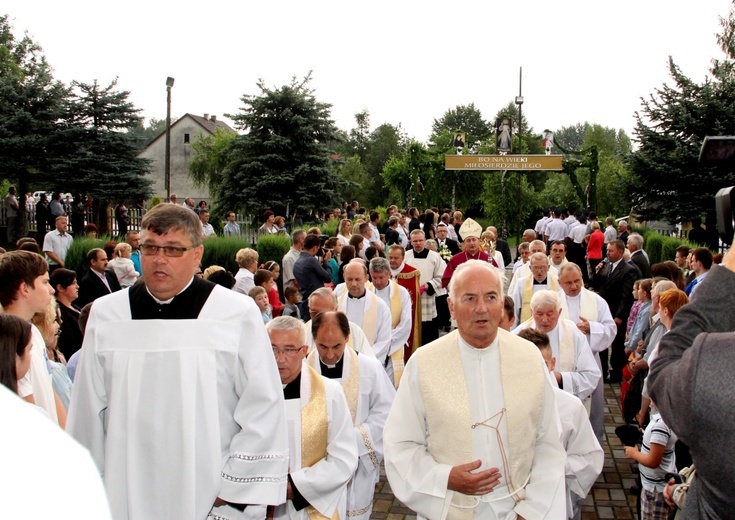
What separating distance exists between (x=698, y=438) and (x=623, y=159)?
1024 inches

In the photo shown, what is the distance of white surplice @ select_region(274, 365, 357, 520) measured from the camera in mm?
3893

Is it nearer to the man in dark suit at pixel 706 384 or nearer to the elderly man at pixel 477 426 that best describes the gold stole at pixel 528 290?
the elderly man at pixel 477 426

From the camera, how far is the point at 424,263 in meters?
11.2

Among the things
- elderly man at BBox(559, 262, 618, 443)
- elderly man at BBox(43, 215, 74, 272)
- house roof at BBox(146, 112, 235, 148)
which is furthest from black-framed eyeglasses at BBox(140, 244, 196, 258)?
house roof at BBox(146, 112, 235, 148)

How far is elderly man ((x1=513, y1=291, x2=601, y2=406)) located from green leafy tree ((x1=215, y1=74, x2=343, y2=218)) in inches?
841

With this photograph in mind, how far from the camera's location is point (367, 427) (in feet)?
15.7

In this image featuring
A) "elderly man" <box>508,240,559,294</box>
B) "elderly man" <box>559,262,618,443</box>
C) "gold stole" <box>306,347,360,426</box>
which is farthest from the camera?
"elderly man" <box>508,240,559,294</box>

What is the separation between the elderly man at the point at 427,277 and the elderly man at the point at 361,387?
19.6 feet

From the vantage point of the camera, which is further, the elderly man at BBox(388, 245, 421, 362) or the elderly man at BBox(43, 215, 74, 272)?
the elderly man at BBox(43, 215, 74, 272)

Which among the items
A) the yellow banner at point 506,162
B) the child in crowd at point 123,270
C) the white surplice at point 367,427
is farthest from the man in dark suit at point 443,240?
the yellow banner at point 506,162

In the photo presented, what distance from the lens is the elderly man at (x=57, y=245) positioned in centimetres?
1348

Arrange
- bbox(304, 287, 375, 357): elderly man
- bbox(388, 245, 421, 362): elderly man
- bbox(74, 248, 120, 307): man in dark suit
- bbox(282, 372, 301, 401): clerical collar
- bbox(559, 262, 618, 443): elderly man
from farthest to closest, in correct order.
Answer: bbox(388, 245, 421, 362): elderly man
bbox(74, 248, 120, 307): man in dark suit
bbox(559, 262, 618, 443): elderly man
bbox(304, 287, 375, 357): elderly man
bbox(282, 372, 301, 401): clerical collar

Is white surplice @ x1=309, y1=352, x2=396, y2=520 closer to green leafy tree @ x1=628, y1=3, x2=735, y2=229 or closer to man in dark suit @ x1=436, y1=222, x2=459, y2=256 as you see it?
man in dark suit @ x1=436, y1=222, x2=459, y2=256

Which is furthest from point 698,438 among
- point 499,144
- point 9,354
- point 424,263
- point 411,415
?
point 499,144
